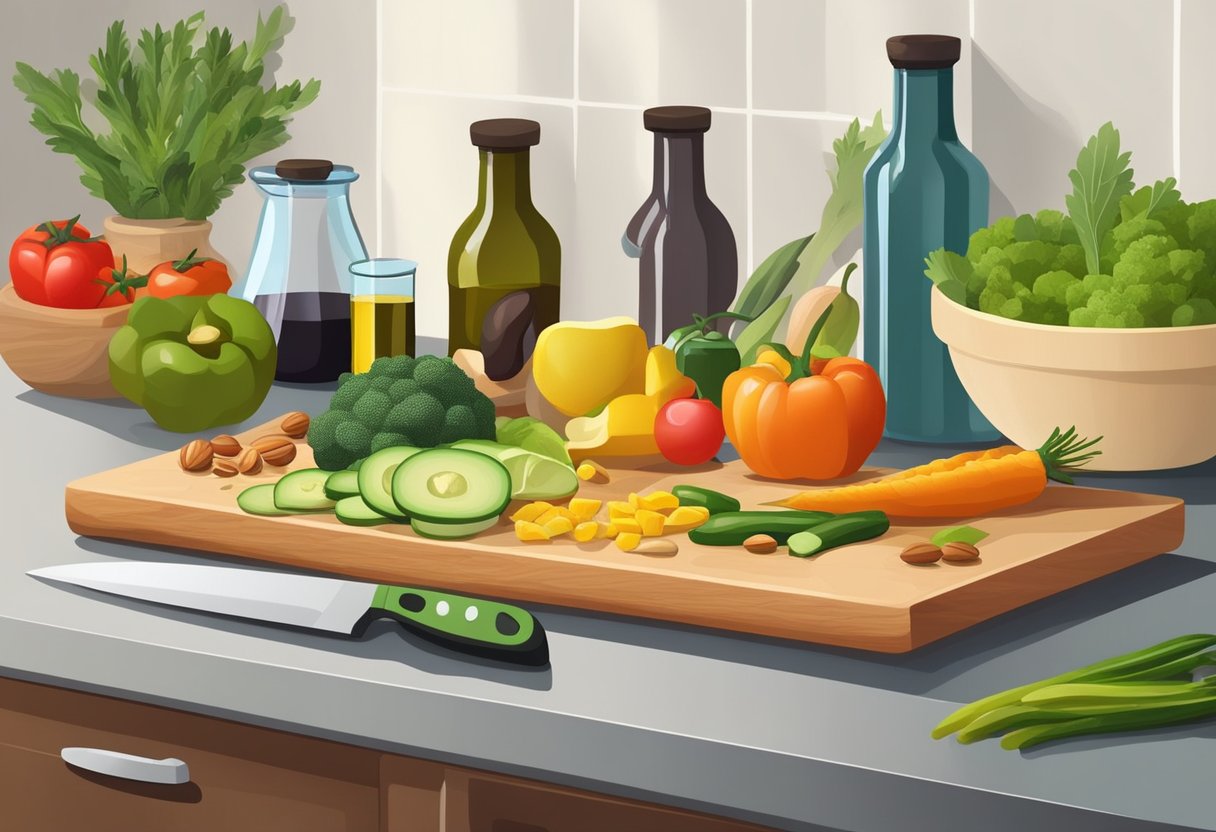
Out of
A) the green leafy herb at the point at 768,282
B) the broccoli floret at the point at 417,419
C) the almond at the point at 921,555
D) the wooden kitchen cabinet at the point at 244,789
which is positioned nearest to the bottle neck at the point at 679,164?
the green leafy herb at the point at 768,282

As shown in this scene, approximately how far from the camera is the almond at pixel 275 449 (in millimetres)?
1684

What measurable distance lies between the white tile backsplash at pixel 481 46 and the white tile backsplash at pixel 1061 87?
553 mm

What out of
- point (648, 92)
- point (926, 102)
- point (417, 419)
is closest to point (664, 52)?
point (648, 92)

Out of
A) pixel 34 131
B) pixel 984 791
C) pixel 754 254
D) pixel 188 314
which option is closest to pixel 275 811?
pixel 984 791

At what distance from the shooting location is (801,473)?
5.47 feet

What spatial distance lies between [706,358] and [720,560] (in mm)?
432

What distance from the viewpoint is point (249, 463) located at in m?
1.65

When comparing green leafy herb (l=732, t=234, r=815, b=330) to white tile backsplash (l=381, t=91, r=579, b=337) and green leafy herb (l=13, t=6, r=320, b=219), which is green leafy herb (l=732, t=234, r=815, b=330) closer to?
white tile backsplash (l=381, t=91, r=579, b=337)

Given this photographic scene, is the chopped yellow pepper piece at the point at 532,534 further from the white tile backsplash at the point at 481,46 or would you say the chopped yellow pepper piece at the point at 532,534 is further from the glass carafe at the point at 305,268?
the white tile backsplash at the point at 481,46

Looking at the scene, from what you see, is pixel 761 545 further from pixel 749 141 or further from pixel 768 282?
pixel 749 141

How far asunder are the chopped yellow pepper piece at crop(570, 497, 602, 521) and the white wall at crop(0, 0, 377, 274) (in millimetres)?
1034

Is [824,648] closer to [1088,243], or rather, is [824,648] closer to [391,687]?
[391,687]

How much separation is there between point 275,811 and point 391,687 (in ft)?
0.54

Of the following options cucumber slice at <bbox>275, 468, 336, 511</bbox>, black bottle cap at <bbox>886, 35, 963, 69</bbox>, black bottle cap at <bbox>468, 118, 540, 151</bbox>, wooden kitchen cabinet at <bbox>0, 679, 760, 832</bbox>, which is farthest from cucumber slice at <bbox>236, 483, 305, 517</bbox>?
black bottle cap at <bbox>886, 35, 963, 69</bbox>
